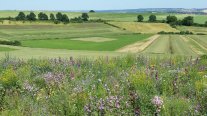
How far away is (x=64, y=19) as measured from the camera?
140750 millimetres

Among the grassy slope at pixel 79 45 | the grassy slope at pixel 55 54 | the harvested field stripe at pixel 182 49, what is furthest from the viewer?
the grassy slope at pixel 79 45

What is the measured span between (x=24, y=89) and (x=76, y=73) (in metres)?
2.70

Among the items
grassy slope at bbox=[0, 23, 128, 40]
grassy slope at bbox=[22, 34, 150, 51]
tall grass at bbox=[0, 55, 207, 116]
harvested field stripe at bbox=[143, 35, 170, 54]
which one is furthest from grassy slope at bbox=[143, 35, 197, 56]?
tall grass at bbox=[0, 55, 207, 116]

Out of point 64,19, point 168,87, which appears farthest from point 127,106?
point 64,19

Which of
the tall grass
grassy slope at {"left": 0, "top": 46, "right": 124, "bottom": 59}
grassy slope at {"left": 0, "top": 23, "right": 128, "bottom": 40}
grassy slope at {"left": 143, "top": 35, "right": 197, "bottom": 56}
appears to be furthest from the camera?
grassy slope at {"left": 0, "top": 23, "right": 128, "bottom": 40}

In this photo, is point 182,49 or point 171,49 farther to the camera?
point 182,49

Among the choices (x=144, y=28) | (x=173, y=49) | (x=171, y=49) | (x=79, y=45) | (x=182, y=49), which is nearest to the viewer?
(x=171, y=49)

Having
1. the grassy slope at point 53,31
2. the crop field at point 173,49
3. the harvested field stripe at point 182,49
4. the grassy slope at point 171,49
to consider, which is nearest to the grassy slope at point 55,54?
the crop field at point 173,49

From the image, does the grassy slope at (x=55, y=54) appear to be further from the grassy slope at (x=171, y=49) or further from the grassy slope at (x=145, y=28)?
the grassy slope at (x=145, y=28)

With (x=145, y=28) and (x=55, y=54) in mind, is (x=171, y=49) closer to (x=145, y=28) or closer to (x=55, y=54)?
(x=55, y=54)

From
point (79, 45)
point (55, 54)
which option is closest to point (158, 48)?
point (79, 45)

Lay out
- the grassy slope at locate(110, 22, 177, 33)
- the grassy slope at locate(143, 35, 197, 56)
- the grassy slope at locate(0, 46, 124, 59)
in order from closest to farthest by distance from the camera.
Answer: the grassy slope at locate(0, 46, 124, 59), the grassy slope at locate(143, 35, 197, 56), the grassy slope at locate(110, 22, 177, 33)

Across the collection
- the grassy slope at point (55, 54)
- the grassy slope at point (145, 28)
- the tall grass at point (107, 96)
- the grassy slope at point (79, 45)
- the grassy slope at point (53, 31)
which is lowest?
the grassy slope at point (145, 28)

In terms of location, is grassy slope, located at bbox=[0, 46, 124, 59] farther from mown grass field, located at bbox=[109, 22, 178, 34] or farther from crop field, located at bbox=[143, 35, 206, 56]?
mown grass field, located at bbox=[109, 22, 178, 34]
